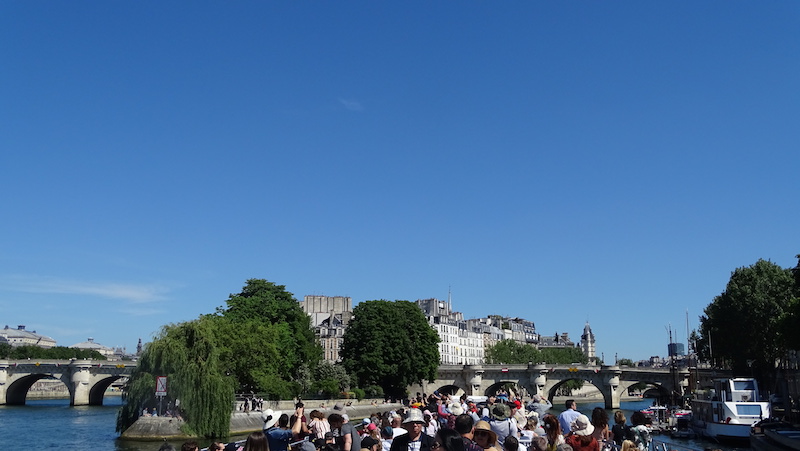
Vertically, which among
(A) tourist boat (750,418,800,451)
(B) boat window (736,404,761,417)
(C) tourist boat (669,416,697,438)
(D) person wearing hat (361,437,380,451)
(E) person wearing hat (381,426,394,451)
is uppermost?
(D) person wearing hat (361,437,380,451)

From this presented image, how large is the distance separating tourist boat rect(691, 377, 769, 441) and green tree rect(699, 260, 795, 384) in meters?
16.3

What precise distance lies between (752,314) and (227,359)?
4241 centimetres

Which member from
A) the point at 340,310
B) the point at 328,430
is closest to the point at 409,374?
the point at 340,310

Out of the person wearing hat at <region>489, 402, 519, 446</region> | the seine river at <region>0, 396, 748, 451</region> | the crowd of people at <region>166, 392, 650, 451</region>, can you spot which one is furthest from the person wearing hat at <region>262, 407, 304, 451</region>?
the seine river at <region>0, 396, 748, 451</region>

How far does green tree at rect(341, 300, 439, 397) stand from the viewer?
2844 inches

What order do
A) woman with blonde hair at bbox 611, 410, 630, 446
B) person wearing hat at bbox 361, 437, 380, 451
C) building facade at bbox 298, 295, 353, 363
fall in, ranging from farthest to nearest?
1. building facade at bbox 298, 295, 353, 363
2. woman with blonde hair at bbox 611, 410, 630, 446
3. person wearing hat at bbox 361, 437, 380, 451

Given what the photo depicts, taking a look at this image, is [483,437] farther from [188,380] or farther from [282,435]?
[188,380]

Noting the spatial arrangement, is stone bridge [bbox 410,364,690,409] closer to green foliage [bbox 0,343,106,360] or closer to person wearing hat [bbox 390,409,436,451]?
green foliage [bbox 0,343,106,360]

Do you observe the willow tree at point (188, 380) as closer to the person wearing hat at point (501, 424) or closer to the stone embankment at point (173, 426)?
the stone embankment at point (173, 426)

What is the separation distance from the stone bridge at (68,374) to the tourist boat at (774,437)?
61.6 m

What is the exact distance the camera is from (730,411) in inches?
1619

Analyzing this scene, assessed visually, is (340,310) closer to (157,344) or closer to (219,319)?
(219,319)

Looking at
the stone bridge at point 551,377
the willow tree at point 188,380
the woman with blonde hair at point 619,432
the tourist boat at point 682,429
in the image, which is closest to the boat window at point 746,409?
the tourist boat at point 682,429

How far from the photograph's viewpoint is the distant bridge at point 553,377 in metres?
84.6
